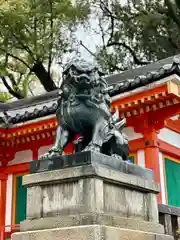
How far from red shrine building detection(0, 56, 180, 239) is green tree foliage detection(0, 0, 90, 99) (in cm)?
695

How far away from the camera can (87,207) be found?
4465mm

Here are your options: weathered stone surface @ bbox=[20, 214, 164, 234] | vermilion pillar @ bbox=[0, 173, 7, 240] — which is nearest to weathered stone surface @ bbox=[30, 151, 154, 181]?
weathered stone surface @ bbox=[20, 214, 164, 234]

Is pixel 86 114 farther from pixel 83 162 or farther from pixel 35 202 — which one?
pixel 35 202

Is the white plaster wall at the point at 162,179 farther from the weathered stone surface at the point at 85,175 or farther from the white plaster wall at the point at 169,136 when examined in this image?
the weathered stone surface at the point at 85,175

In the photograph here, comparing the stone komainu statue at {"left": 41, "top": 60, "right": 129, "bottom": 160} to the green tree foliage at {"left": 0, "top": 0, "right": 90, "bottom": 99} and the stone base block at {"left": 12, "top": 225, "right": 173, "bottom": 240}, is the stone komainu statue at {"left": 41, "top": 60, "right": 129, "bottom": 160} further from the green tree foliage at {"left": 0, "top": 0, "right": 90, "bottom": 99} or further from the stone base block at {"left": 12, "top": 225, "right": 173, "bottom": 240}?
the green tree foliage at {"left": 0, "top": 0, "right": 90, "bottom": 99}

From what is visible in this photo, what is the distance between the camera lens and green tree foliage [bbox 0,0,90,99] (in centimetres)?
1759

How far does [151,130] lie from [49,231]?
19.1 feet

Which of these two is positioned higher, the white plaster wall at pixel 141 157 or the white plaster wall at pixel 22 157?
the white plaster wall at pixel 22 157

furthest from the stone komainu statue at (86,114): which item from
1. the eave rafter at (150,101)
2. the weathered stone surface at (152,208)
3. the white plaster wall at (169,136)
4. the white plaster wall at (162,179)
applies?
the white plaster wall at (169,136)

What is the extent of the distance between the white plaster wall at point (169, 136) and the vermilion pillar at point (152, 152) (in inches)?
20.7

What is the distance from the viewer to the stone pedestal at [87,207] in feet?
14.5

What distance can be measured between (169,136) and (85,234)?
694 centimetres

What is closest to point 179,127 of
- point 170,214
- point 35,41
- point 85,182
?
point 170,214

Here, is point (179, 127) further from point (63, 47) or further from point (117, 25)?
point (117, 25)
